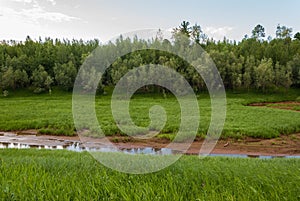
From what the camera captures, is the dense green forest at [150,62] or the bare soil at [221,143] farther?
the dense green forest at [150,62]

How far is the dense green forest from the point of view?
172 ft

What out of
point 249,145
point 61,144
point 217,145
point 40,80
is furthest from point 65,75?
point 249,145

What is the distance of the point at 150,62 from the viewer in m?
54.4

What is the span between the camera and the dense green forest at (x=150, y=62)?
52.4 meters

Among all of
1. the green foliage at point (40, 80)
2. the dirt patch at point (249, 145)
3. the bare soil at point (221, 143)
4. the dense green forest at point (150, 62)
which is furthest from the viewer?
the green foliage at point (40, 80)

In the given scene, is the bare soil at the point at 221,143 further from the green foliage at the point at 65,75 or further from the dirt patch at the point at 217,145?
the green foliage at the point at 65,75

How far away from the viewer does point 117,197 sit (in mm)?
3459

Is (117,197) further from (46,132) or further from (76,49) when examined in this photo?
(76,49)

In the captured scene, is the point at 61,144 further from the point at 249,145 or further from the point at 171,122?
the point at 249,145

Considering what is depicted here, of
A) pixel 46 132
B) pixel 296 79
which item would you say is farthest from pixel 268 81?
pixel 46 132

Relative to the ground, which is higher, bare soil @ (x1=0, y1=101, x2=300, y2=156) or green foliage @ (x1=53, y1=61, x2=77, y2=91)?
green foliage @ (x1=53, y1=61, x2=77, y2=91)

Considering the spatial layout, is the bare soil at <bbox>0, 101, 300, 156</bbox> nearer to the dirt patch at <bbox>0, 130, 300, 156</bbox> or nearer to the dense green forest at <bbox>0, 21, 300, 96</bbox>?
the dirt patch at <bbox>0, 130, 300, 156</bbox>

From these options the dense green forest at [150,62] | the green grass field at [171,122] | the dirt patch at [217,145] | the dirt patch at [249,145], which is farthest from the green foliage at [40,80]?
the dirt patch at [249,145]

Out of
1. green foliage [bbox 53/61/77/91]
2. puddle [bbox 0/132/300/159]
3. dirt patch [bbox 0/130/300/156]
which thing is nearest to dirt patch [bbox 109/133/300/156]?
dirt patch [bbox 0/130/300/156]
